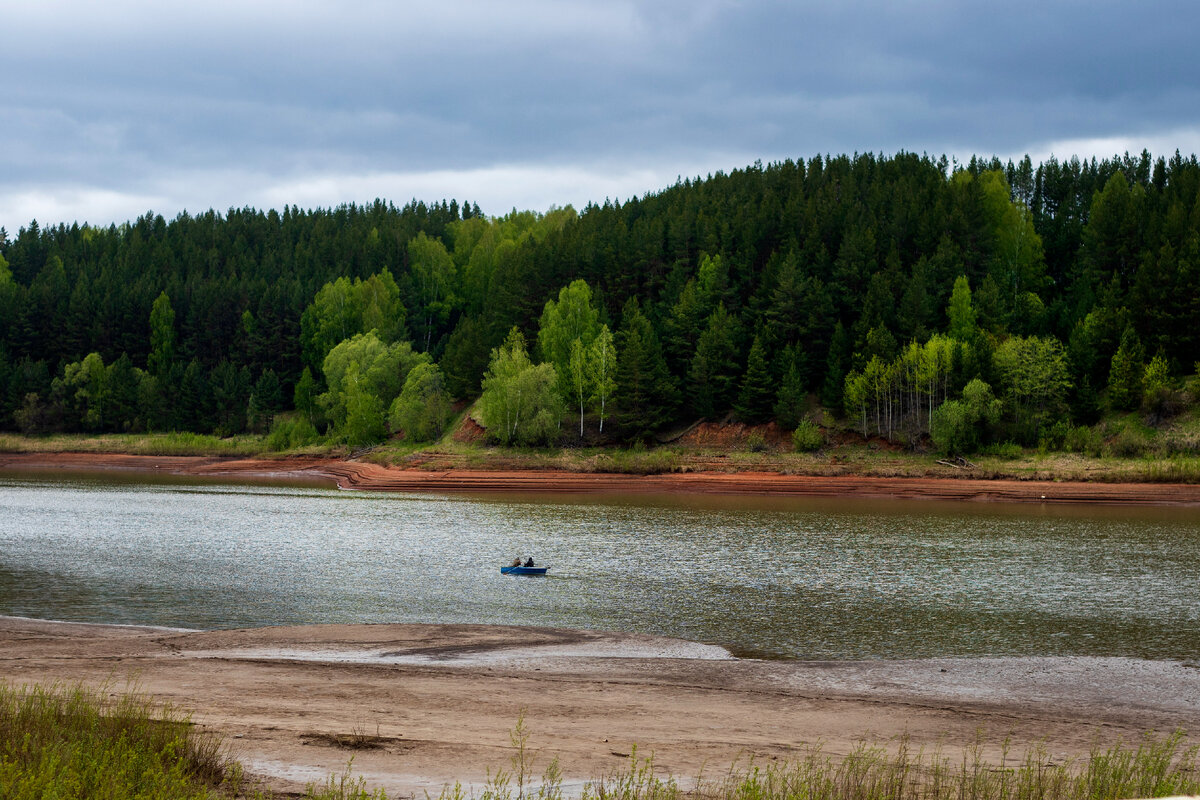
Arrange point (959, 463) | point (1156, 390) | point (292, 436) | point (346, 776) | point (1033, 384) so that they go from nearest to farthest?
point (346, 776)
point (1156, 390)
point (959, 463)
point (1033, 384)
point (292, 436)

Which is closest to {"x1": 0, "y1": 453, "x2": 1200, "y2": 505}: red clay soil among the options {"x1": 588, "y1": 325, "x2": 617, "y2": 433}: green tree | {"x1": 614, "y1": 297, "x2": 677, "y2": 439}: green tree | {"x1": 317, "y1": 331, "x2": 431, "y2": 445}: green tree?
{"x1": 317, "y1": 331, "x2": 431, "y2": 445}: green tree

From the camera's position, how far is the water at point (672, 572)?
89.9 ft

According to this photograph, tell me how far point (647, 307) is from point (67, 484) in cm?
5885

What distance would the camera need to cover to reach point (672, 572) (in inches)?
1463

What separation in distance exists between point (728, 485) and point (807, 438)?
10573mm

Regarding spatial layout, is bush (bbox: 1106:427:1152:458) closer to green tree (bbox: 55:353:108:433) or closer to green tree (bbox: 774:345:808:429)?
green tree (bbox: 774:345:808:429)

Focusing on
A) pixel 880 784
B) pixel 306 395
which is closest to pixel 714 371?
pixel 306 395

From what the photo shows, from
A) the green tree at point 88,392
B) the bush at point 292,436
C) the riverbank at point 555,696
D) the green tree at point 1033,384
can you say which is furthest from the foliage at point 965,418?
the green tree at point 88,392

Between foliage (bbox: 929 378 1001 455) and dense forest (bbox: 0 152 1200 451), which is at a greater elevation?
dense forest (bbox: 0 152 1200 451)

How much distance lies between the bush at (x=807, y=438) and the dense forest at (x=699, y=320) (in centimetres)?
246

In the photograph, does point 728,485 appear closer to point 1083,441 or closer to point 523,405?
point 523,405

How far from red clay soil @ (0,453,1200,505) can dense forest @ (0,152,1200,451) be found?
746 centimetres

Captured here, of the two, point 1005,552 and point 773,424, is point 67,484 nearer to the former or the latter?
point 773,424

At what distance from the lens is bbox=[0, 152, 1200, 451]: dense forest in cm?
8469
